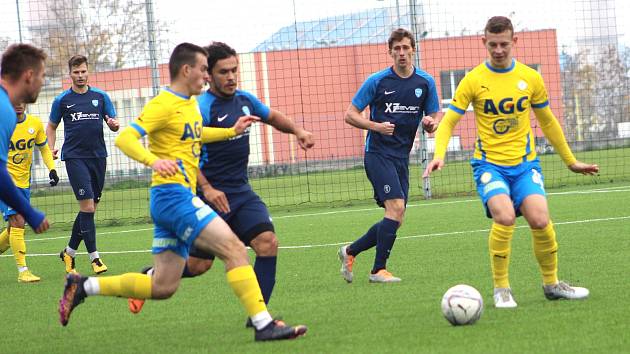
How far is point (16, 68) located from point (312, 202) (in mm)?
14988

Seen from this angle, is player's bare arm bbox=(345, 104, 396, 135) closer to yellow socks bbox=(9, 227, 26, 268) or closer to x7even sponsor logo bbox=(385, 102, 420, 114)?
x7even sponsor logo bbox=(385, 102, 420, 114)

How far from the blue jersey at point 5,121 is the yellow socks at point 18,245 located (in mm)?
5629

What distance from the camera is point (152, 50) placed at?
762 inches

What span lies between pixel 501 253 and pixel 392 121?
102 inches

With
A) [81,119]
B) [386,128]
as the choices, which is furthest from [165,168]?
[81,119]

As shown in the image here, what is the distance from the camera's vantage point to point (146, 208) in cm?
2241

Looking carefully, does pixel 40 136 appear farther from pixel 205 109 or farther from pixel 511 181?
pixel 511 181

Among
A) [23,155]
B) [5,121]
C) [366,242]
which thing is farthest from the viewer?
[23,155]

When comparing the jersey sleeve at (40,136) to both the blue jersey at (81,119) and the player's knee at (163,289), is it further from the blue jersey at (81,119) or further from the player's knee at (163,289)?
the player's knee at (163,289)

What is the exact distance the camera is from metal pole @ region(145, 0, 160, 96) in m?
19.0

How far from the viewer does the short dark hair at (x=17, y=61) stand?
6.22 meters

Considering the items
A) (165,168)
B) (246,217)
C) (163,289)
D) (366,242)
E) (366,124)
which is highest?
(366,124)

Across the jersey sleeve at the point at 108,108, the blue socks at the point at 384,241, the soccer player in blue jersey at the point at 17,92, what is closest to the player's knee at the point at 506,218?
the blue socks at the point at 384,241

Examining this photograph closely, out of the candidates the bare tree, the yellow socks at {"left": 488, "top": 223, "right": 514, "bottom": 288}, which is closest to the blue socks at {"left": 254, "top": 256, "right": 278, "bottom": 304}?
the yellow socks at {"left": 488, "top": 223, "right": 514, "bottom": 288}
